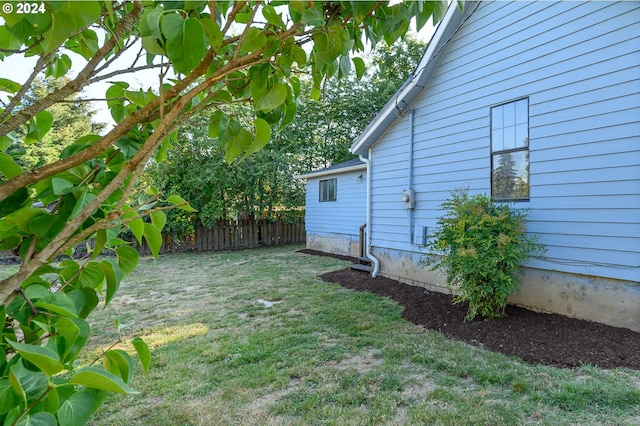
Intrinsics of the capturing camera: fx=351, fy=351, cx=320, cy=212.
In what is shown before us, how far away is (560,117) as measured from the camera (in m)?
4.55

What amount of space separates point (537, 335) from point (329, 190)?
9.19 m

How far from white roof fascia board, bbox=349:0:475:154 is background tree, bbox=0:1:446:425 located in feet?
18.0

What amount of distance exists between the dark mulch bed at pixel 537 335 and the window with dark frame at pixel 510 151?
1.66m

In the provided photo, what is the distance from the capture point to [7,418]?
1.41ft

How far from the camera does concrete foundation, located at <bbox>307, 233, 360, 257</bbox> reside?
1123cm

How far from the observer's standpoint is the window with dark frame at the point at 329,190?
12.2 m

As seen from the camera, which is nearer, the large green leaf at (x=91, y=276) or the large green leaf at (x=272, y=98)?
the large green leaf at (x=91, y=276)

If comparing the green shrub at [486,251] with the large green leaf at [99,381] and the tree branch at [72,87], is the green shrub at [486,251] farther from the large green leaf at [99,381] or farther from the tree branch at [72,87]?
→ the large green leaf at [99,381]

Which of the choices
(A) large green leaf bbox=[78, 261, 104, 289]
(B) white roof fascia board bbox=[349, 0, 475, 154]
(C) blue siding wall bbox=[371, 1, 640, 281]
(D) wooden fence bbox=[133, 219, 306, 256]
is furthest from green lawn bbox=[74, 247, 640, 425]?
(D) wooden fence bbox=[133, 219, 306, 256]

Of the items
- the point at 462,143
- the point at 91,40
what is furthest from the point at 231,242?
the point at 91,40

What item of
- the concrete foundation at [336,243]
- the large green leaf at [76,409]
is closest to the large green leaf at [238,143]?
the large green leaf at [76,409]

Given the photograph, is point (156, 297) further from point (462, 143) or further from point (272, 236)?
point (272, 236)

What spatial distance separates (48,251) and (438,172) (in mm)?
6284

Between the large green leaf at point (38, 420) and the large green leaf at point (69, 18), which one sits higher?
the large green leaf at point (69, 18)
